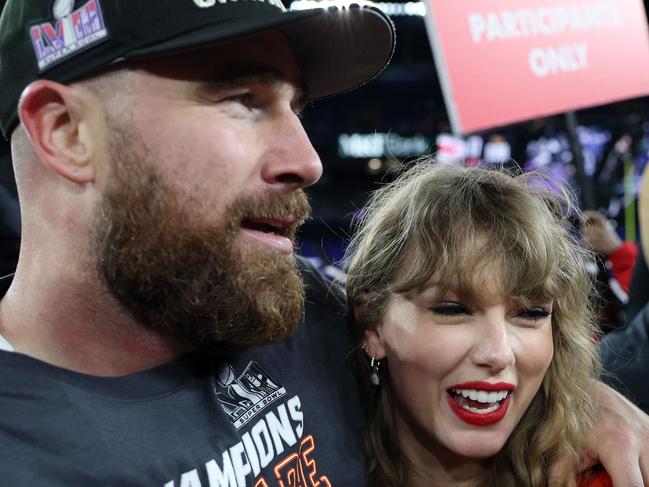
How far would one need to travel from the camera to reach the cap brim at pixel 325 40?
1.01 m

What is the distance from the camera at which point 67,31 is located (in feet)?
3.34

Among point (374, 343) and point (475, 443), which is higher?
point (374, 343)

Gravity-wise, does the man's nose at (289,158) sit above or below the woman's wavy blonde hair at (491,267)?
above

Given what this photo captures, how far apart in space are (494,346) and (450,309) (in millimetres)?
105

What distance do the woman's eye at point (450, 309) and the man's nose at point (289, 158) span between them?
0.37 m

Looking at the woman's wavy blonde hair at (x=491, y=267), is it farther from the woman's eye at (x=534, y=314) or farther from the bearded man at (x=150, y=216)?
the bearded man at (x=150, y=216)

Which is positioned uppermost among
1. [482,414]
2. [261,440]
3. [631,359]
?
[261,440]

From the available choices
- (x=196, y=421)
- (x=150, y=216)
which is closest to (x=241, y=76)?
(x=150, y=216)

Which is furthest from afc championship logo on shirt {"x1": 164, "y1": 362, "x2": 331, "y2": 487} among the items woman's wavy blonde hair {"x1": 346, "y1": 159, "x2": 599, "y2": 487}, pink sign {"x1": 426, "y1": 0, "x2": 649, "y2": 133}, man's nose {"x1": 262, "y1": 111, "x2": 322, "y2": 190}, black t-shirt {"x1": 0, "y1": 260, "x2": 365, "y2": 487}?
pink sign {"x1": 426, "y1": 0, "x2": 649, "y2": 133}

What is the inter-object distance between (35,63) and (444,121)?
15.7 m

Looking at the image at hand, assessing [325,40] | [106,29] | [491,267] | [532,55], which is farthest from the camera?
[532,55]

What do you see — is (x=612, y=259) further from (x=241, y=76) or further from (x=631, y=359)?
(x=241, y=76)

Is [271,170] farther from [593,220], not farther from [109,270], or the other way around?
[593,220]

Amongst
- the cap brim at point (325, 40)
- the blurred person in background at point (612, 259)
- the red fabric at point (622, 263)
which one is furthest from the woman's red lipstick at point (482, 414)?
the red fabric at point (622, 263)
